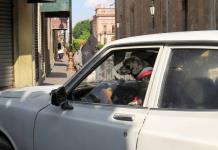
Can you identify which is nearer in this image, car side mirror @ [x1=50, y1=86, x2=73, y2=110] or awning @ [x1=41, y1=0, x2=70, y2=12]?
car side mirror @ [x1=50, y1=86, x2=73, y2=110]

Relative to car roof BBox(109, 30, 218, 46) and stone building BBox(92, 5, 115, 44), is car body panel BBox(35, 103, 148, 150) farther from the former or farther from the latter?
stone building BBox(92, 5, 115, 44)

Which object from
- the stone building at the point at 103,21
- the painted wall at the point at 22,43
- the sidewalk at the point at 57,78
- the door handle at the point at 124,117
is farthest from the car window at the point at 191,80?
the stone building at the point at 103,21

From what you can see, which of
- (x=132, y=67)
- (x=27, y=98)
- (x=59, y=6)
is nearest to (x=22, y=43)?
(x=59, y=6)

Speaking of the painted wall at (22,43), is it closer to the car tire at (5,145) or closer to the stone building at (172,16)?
the car tire at (5,145)

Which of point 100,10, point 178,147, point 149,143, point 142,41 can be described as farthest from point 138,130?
point 100,10

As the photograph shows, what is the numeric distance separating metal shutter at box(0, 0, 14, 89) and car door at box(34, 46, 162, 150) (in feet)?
33.4

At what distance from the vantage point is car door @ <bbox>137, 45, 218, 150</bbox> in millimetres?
3523

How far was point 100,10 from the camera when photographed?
135875mm

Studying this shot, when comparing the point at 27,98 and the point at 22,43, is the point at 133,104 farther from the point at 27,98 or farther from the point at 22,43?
the point at 22,43

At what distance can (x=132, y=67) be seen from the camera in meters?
4.44

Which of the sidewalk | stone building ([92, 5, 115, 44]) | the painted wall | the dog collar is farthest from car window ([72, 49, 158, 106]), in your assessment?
stone building ([92, 5, 115, 44])

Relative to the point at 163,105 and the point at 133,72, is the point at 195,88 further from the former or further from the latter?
the point at 133,72

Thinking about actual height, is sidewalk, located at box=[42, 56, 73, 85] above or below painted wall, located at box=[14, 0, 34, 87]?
below

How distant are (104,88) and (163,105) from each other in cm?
90
